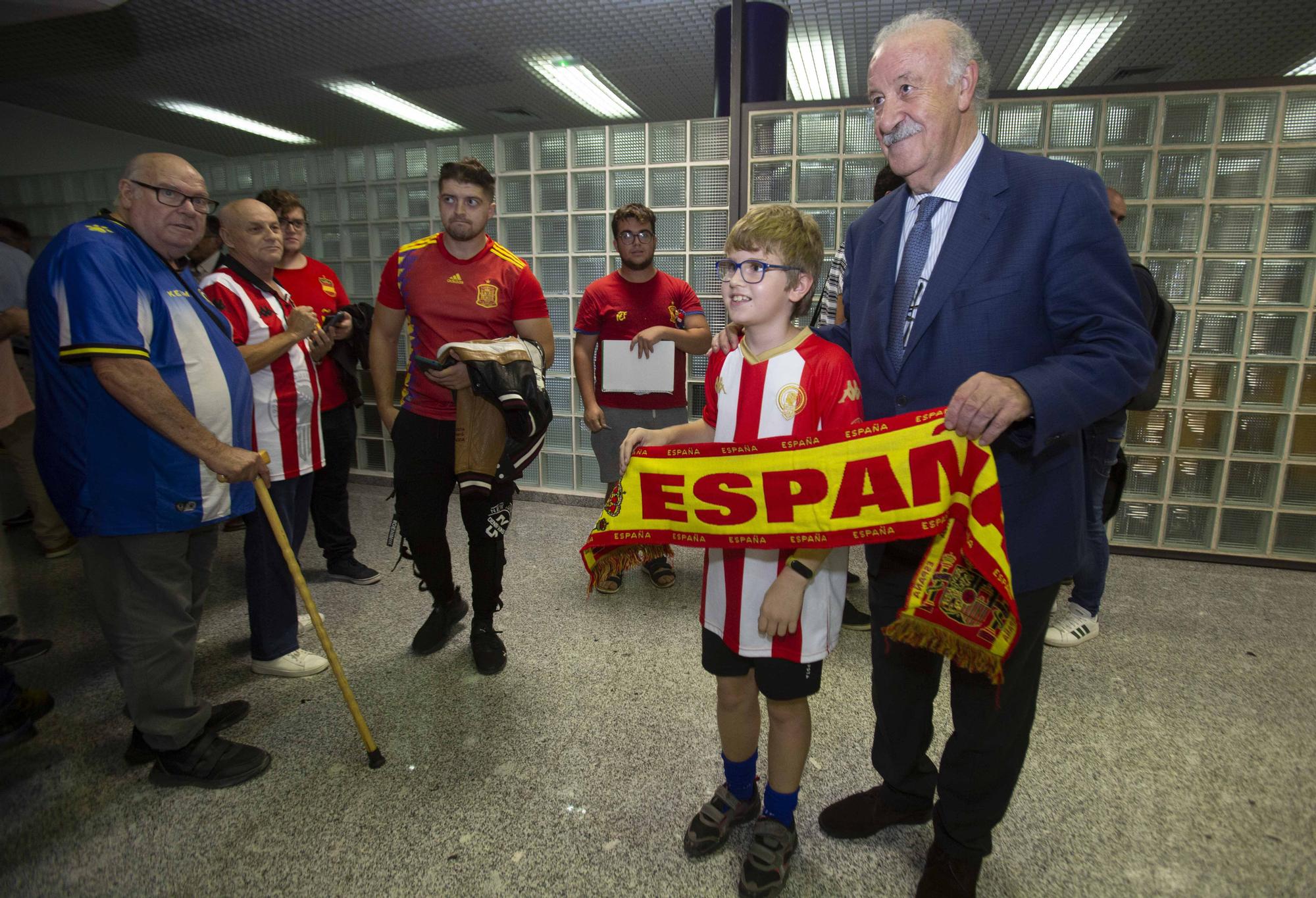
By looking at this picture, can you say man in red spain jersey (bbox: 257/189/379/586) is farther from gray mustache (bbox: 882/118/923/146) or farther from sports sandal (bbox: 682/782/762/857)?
gray mustache (bbox: 882/118/923/146)

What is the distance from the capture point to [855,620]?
246cm

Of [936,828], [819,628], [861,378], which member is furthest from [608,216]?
[936,828]

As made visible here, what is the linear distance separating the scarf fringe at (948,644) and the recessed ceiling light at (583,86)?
5.39 m

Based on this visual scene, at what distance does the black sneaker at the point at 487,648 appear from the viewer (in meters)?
2.12

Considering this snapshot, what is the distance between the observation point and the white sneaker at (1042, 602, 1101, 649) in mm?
2305

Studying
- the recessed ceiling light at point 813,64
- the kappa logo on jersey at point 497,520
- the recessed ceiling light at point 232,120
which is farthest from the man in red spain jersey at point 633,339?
the recessed ceiling light at point 232,120

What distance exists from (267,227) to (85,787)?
161 centimetres

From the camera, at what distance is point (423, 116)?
271 inches

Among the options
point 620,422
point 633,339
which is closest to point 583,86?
point 633,339

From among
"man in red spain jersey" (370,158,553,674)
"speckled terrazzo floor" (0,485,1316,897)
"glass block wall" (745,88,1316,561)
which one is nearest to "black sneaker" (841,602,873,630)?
"speckled terrazzo floor" (0,485,1316,897)

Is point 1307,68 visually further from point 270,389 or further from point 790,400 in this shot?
point 270,389

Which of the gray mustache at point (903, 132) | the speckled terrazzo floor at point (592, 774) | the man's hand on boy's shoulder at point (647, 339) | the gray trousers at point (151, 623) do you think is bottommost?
the speckled terrazzo floor at point (592, 774)

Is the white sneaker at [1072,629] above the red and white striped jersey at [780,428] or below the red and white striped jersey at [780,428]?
below

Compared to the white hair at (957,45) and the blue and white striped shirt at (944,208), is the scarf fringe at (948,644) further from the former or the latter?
the white hair at (957,45)
